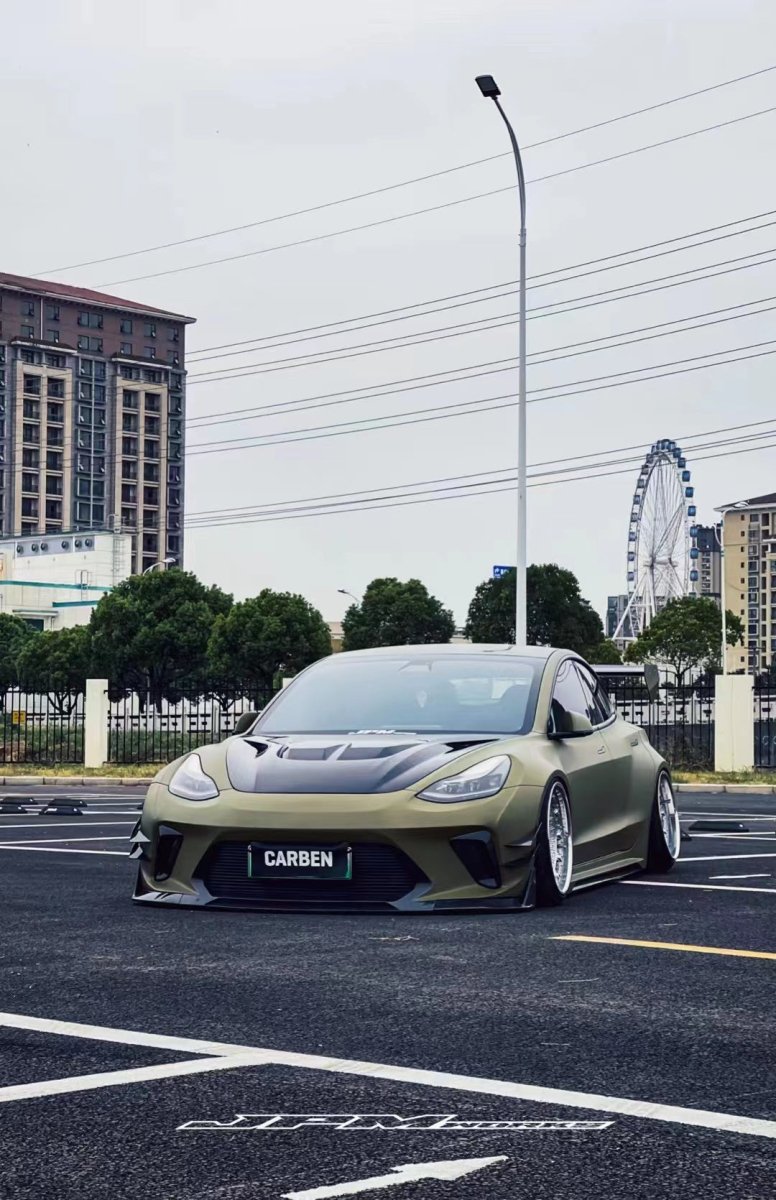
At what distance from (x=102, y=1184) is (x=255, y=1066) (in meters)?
1.15

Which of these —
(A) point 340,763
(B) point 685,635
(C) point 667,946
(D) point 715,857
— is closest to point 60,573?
(B) point 685,635

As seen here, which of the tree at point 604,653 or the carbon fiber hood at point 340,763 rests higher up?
the tree at point 604,653

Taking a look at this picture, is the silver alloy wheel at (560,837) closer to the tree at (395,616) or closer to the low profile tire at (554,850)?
the low profile tire at (554,850)

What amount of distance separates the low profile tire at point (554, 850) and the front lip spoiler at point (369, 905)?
115 millimetres

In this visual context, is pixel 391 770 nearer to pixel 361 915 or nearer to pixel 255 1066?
pixel 361 915

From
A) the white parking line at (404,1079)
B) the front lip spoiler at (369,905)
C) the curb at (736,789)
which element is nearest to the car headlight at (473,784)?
the front lip spoiler at (369,905)

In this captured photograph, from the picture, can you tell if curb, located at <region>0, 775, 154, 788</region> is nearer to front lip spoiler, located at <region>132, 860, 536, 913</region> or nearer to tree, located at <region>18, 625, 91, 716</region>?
front lip spoiler, located at <region>132, 860, 536, 913</region>

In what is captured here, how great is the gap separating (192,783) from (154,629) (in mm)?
70885

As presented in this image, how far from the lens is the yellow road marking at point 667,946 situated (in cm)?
673

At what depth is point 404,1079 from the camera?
4.44 metres

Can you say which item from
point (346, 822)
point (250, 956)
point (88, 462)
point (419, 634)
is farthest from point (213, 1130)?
point (88, 462)

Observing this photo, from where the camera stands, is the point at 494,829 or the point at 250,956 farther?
the point at 494,829

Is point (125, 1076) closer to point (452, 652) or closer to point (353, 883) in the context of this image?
point (353, 883)

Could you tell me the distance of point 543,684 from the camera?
9227mm
